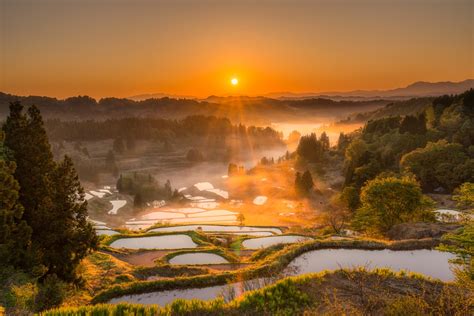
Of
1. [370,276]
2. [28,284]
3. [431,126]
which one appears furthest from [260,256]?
[431,126]

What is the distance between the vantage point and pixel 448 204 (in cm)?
8594

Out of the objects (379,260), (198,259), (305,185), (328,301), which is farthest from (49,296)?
(305,185)

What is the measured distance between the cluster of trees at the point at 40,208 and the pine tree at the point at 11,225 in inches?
2.3

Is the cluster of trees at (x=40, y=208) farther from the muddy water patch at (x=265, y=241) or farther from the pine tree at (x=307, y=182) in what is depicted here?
the pine tree at (x=307, y=182)

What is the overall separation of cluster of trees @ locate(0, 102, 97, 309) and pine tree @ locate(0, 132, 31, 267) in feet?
0.19

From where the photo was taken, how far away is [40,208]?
2569 centimetres

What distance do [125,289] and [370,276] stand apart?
14783mm

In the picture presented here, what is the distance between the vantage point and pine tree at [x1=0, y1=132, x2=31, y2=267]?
22547mm

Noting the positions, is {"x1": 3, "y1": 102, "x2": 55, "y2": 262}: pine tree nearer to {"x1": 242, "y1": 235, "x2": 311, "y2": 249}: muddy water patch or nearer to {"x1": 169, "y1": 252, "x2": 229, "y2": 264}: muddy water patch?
{"x1": 169, "y1": 252, "x2": 229, "y2": 264}: muddy water patch

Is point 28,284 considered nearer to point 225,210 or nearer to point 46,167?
point 46,167

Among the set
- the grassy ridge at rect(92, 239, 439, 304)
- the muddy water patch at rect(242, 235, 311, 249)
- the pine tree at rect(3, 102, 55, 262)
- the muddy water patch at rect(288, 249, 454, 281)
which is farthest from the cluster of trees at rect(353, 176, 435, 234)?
the pine tree at rect(3, 102, 55, 262)

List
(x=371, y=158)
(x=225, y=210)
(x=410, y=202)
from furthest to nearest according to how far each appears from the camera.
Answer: (x=225, y=210)
(x=371, y=158)
(x=410, y=202)

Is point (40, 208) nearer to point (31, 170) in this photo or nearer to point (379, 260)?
point (31, 170)

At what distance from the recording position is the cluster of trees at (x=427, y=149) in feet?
336
